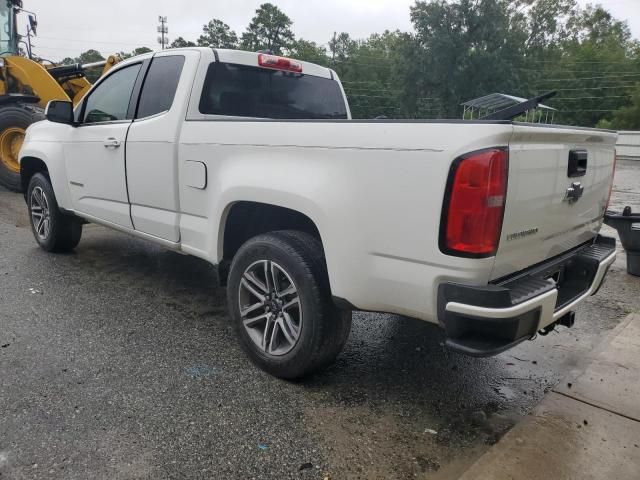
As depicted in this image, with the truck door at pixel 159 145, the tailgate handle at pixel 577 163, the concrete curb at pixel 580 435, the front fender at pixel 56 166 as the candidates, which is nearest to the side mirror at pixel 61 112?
the front fender at pixel 56 166

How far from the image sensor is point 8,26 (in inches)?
400

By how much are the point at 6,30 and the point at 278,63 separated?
8.89 metres

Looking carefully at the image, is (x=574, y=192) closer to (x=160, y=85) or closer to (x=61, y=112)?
(x=160, y=85)

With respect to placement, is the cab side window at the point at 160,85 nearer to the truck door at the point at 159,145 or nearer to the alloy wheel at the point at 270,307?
the truck door at the point at 159,145

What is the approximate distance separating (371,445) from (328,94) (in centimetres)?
310

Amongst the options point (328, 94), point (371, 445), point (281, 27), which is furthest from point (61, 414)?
point (281, 27)

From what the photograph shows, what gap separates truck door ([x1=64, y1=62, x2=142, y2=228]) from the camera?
419cm

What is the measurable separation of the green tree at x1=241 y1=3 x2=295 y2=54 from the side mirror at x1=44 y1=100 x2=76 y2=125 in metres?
74.0

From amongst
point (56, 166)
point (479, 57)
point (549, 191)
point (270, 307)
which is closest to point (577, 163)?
point (549, 191)

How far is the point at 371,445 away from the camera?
2529 millimetres

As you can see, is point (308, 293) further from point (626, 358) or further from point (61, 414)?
point (626, 358)

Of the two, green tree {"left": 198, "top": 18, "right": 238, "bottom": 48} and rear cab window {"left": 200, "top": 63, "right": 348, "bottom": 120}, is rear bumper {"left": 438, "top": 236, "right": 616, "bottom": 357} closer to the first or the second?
rear cab window {"left": 200, "top": 63, "right": 348, "bottom": 120}

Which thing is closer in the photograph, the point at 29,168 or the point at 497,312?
the point at 497,312

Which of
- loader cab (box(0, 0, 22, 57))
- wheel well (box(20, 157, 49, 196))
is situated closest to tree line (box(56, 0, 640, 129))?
loader cab (box(0, 0, 22, 57))
